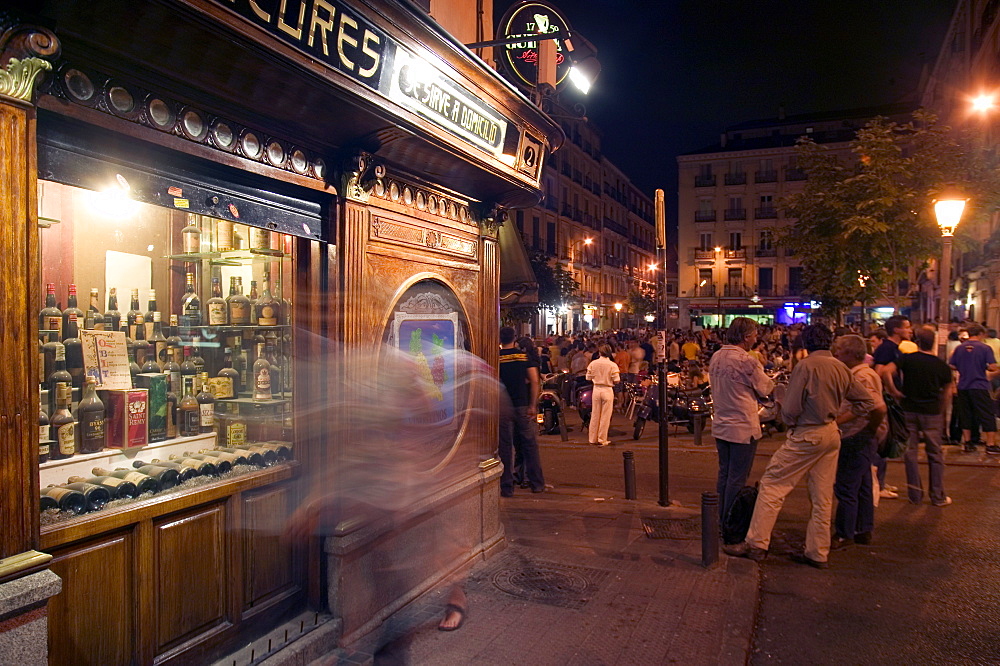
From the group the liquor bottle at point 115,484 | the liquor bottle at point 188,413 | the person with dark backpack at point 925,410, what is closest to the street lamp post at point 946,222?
the person with dark backpack at point 925,410

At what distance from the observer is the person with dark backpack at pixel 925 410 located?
7.54 meters

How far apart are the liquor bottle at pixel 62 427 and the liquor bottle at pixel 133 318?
561 millimetres

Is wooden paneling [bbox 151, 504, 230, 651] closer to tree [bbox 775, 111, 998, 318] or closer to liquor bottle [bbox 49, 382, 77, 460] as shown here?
liquor bottle [bbox 49, 382, 77, 460]

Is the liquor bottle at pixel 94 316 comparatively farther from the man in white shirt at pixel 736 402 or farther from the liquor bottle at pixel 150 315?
the man in white shirt at pixel 736 402

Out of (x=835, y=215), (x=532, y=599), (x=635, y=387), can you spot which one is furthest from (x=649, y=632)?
(x=835, y=215)

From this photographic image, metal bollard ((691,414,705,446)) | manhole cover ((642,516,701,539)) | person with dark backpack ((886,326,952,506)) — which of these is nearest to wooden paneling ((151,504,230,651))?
manhole cover ((642,516,701,539))

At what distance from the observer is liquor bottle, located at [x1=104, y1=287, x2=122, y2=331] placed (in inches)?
140

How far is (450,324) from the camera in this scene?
5465mm

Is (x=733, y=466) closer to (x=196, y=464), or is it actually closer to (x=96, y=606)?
(x=196, y=464)

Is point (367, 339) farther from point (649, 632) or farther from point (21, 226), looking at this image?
point (649, 632)

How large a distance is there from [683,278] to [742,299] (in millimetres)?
5354

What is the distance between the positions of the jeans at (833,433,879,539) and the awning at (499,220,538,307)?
3601 millimetres

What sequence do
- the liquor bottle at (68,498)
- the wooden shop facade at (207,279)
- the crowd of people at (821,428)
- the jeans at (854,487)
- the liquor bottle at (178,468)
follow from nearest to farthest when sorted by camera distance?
the wooden shop facade at (207,279)
the liquor bottle at (68,498)
the liquor bottle at (178,468)
the crowd of people at (821,428)
the jeans at (854,487)

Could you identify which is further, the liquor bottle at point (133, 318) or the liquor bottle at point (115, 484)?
the liquor bottle at point (133, 318)
